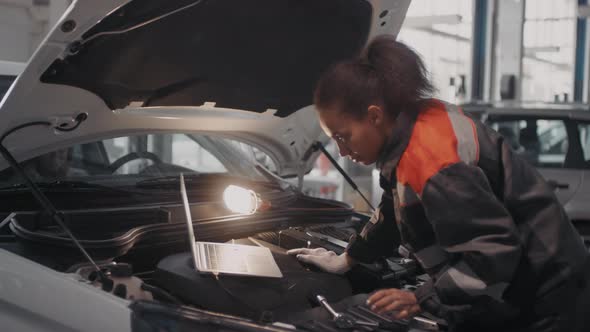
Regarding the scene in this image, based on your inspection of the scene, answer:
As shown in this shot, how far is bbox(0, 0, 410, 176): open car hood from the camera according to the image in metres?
2.00

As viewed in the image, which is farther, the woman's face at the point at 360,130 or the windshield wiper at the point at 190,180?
the windshield wiper at the point at 190,180

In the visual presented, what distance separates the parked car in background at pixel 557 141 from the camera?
526 centimetres

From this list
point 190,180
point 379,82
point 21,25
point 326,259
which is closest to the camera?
point 379,82

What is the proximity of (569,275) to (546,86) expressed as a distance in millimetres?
19309

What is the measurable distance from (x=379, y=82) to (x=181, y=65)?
0.95 m

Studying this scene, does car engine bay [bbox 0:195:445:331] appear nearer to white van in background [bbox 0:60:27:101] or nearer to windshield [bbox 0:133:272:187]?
windshield [bbox 0:133:272:187]

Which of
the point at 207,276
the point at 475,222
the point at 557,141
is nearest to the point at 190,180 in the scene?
the point at 207,276

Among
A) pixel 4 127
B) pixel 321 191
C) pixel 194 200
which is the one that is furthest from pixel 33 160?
pixel 321 191

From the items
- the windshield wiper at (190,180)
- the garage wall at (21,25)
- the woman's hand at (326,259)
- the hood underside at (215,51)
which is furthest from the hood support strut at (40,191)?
the garage wall at (21,25)

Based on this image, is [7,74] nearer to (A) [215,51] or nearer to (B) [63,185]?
(B) [63,185]

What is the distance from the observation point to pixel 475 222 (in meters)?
1.52

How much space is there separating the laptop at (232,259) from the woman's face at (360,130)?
20.6 inches

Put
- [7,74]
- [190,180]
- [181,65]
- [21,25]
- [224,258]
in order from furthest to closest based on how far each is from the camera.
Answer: [21,25] → [190,180] → [7,74] → [181,65] → [224,258]

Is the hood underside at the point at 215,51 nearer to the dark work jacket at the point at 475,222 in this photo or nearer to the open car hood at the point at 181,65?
the open car hood at the point at 181,65
